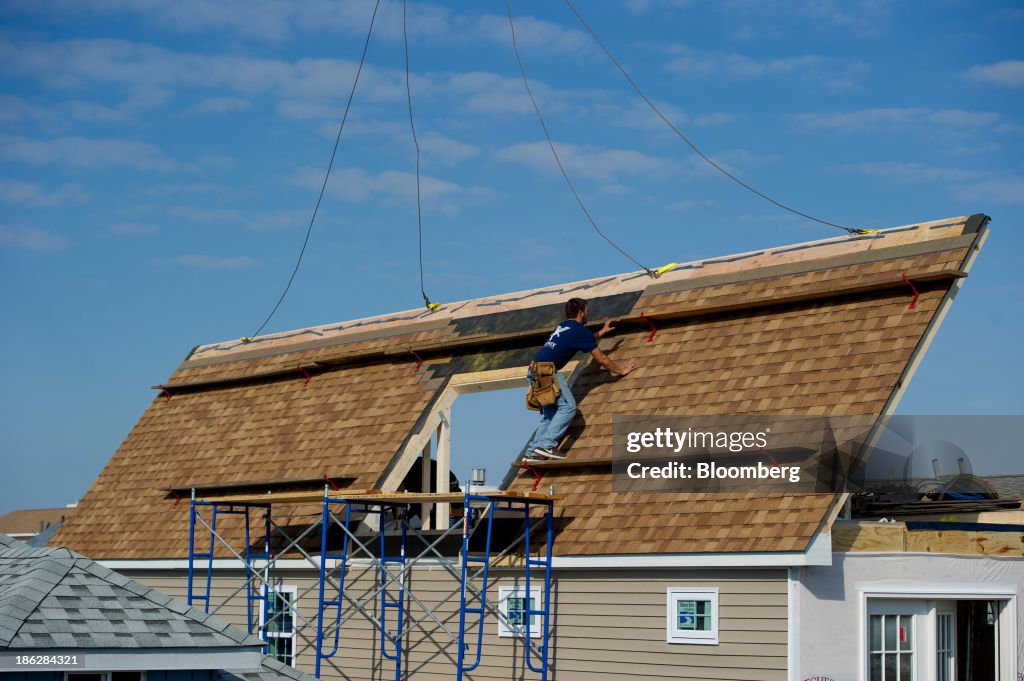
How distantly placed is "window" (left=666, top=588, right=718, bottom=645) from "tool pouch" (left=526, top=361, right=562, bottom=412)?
10.7 ft

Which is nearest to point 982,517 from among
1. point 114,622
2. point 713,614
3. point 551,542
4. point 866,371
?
point 866,371

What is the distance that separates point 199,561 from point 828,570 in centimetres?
1024

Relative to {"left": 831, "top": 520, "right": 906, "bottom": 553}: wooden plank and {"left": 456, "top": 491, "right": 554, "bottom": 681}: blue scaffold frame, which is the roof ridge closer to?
{"left": 456, "top": 491, "right": 554, "bottom": 681}: blue scaffold frame

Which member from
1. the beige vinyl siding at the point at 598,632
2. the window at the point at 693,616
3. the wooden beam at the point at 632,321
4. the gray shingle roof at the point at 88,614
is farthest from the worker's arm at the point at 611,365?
the gray shingle roof at the point at 88,614

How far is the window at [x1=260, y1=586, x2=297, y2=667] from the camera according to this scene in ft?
61.0

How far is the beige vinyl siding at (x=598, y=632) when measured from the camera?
45.7 ft

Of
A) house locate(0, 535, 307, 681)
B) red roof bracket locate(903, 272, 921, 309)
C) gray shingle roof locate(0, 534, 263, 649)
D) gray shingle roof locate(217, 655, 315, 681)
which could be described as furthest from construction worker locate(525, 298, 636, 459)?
gray shingle roof locate(0, 534, 263, 649)

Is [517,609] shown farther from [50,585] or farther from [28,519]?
[28,519]

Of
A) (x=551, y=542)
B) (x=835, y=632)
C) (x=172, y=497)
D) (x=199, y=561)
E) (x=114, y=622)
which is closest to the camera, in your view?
(x=114, y=622)

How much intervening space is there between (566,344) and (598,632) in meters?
3.86

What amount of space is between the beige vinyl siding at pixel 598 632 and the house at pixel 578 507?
26 mm

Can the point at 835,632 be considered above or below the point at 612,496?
below

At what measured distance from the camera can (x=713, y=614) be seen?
14.3 meters

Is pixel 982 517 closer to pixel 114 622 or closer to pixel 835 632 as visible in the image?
pixel 835 632
